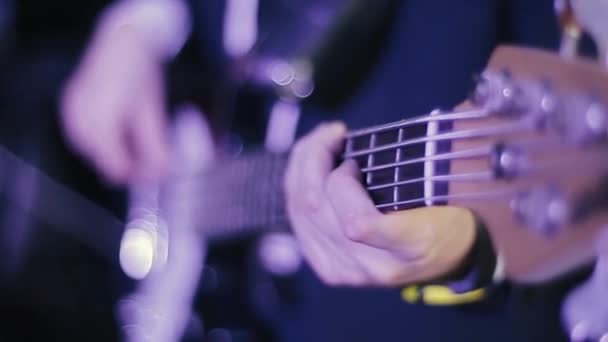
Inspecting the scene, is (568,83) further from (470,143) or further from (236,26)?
(236,26)

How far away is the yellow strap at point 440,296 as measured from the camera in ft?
1.71

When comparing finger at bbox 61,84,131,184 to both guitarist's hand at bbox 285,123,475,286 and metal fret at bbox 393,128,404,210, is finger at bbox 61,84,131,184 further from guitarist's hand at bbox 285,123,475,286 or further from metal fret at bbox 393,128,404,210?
metal fret at bbox 393,128,404,210

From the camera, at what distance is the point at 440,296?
534 mm

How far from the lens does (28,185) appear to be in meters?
1.09

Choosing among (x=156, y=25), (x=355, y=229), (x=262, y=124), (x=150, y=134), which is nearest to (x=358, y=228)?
(x=355, y=229)

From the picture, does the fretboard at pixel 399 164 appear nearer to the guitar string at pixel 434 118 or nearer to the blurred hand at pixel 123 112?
the guitar string at pixel 434 118

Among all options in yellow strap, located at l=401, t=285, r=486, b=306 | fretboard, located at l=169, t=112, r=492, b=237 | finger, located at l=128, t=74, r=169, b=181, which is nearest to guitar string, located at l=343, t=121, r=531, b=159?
fretboard, located at l=169, t=112, r=492, b=237

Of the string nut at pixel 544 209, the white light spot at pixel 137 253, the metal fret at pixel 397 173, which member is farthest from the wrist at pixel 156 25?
the string nut at pixel 544 209

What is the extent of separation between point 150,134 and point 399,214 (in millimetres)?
586

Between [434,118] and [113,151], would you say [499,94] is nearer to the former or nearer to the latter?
[434,118]

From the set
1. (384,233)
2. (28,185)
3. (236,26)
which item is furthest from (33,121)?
(384,233)

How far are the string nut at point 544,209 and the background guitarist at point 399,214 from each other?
7 cm

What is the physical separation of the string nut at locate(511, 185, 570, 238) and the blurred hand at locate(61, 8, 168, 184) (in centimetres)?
67

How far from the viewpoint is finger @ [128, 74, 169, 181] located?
93cm
